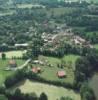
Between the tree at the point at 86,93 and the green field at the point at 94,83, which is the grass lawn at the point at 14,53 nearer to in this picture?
the green field at the point at 94,83

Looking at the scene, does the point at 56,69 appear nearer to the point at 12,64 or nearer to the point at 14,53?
the point at 12,64

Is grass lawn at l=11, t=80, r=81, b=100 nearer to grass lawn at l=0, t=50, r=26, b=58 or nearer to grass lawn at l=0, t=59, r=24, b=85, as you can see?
grass lawn at l=0, t=59, r=24, b=85

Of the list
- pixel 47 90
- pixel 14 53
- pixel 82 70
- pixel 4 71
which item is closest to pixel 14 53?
pixel 14 53

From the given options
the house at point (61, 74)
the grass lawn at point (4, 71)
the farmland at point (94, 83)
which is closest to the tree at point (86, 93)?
the farmland at point (94, 83)

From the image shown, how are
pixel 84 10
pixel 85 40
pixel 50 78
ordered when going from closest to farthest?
pixel 50 78, pixel 85 40, pixel 84 10

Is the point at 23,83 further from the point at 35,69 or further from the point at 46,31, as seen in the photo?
the point at 46,31

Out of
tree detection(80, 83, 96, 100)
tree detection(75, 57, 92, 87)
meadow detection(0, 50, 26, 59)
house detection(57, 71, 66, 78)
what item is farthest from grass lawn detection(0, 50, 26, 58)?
tree detection(80, 83, 96, 100)

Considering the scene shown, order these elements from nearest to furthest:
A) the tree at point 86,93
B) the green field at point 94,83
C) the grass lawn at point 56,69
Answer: the tree at point 86,93 → the green field at point 94,83 → the grass lawn at point 56,69

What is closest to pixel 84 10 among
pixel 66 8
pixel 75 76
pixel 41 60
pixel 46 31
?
pixel 66 8
